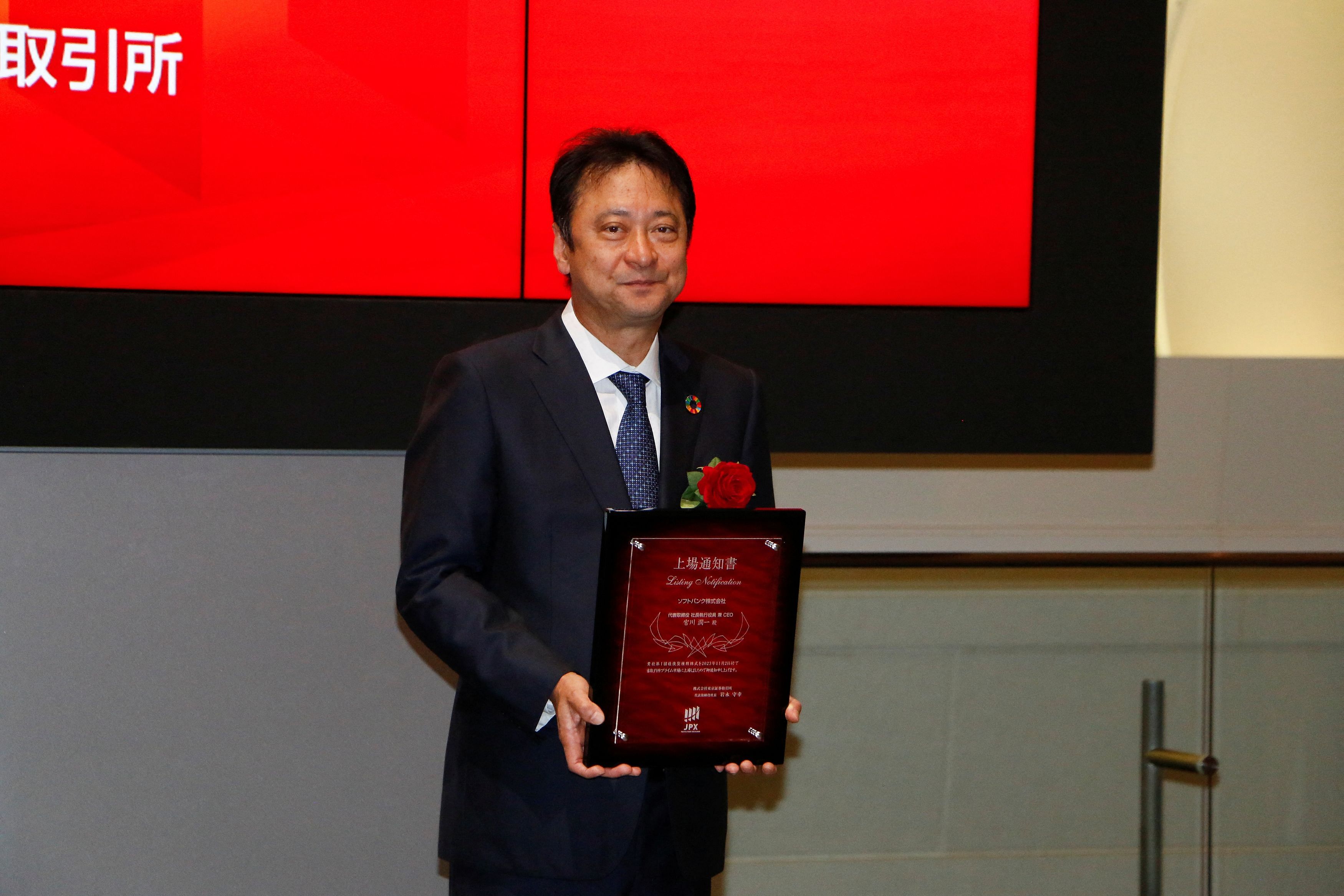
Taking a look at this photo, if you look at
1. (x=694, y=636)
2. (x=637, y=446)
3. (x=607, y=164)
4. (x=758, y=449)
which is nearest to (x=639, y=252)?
(x=607, y=164)

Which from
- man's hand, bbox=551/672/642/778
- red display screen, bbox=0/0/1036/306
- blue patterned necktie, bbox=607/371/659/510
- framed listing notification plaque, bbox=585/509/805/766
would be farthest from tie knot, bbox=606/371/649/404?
red display screen, bbox=0/0/1036/306

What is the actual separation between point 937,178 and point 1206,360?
6.33ft

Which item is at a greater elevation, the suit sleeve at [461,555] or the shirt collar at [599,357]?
the shirt collar at [599,357]

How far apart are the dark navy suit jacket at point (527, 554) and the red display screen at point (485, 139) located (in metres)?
1.01

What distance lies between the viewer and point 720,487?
5.28ft

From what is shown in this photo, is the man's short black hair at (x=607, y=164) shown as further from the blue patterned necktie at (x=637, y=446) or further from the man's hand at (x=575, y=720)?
the man's hand at (x=575, y=720)

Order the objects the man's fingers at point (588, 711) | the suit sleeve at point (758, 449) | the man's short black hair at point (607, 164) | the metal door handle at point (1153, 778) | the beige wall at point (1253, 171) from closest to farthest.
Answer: the man's fingers at point (588, 711)
the man's short black hair at point (607, 164)
the suit sleeve at point (758, 449)
the metal door handle at point (1153, 778)
the beige wall at point (1253, 171)

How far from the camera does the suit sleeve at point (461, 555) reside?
1.60 m

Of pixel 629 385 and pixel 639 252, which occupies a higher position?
pixel 639 252

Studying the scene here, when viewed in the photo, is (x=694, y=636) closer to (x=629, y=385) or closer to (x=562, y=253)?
(x=629, y=385)

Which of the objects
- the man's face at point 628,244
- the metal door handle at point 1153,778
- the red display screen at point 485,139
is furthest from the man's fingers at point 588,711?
the metal door handle at point 1153,778

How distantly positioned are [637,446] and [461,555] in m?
0.28

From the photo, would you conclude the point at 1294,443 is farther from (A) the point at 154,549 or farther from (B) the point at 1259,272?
(A) the point at 154,549

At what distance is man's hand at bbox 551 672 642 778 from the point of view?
1568 millimetres
